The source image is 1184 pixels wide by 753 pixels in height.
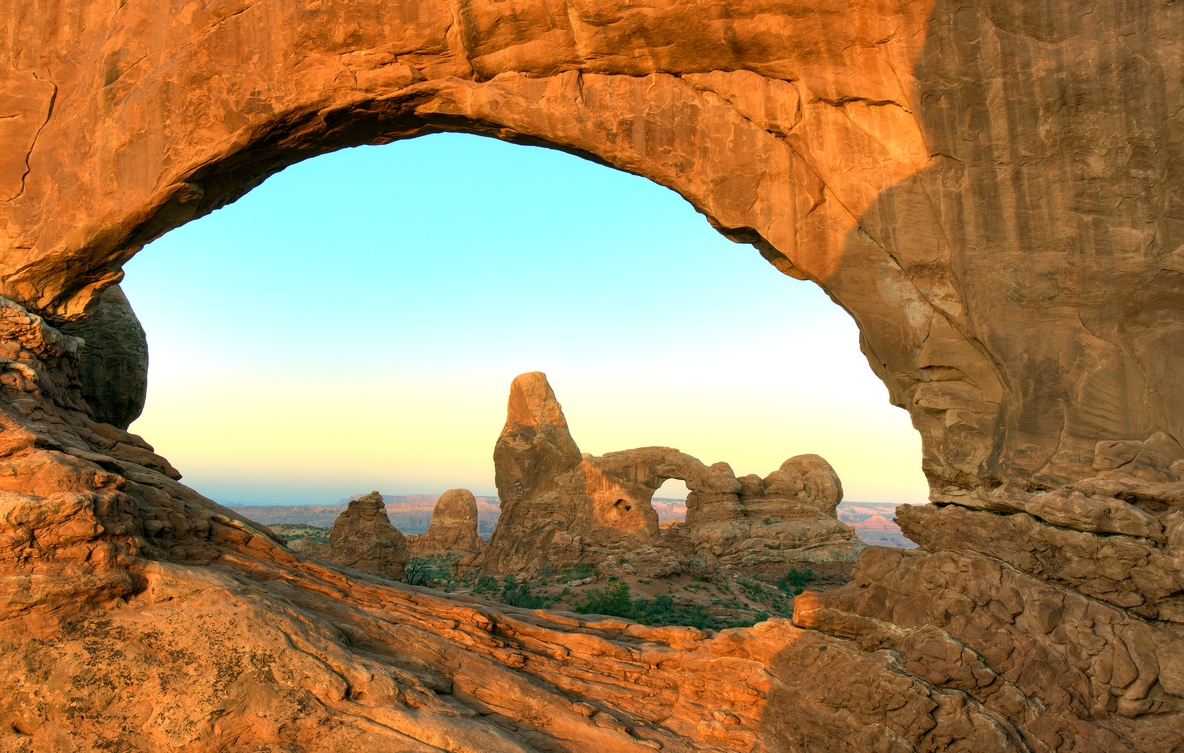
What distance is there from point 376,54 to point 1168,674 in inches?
410

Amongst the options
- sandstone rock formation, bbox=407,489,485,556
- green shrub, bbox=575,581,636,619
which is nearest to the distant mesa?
green shrub, bbox=575,581,636,619

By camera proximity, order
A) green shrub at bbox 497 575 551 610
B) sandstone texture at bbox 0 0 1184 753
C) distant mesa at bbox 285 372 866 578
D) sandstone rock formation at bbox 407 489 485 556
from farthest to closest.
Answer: sandstone rock formation at bbox 407 489 485 556
distant mesa at bbox 285 372 866 578
green shrub at bbox 497 575 551 610
sandstone texture at bbox 0 0 1184 753

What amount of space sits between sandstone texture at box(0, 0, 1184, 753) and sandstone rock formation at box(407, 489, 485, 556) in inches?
1498

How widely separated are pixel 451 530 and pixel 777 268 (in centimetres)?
4118

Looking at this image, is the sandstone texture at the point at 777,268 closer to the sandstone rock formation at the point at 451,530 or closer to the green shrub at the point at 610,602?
the green shrub at the point at 610,602

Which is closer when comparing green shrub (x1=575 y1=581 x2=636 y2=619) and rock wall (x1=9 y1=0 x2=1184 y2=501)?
rock wall (x1=9 y1=0 x2=1184 y2=501)

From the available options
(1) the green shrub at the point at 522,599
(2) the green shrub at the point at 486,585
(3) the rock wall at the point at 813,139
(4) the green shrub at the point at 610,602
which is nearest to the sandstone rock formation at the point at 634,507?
(2) the green shrub at the point at 486,585

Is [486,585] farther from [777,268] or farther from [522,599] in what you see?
[777,268]

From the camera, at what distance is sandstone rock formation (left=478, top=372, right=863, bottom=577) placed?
3089 cm

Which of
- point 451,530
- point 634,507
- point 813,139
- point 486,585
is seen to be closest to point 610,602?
point 486,585

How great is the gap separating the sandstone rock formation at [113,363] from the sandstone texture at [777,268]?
1.20 m

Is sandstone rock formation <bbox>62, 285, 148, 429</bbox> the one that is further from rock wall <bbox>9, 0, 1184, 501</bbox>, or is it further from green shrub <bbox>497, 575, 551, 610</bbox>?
green shrub <bbox>497, 575, 551, 610</bbox>

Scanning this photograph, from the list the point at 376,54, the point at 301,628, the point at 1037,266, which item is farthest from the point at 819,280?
the point at 301,628

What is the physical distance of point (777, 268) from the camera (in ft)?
31.2
